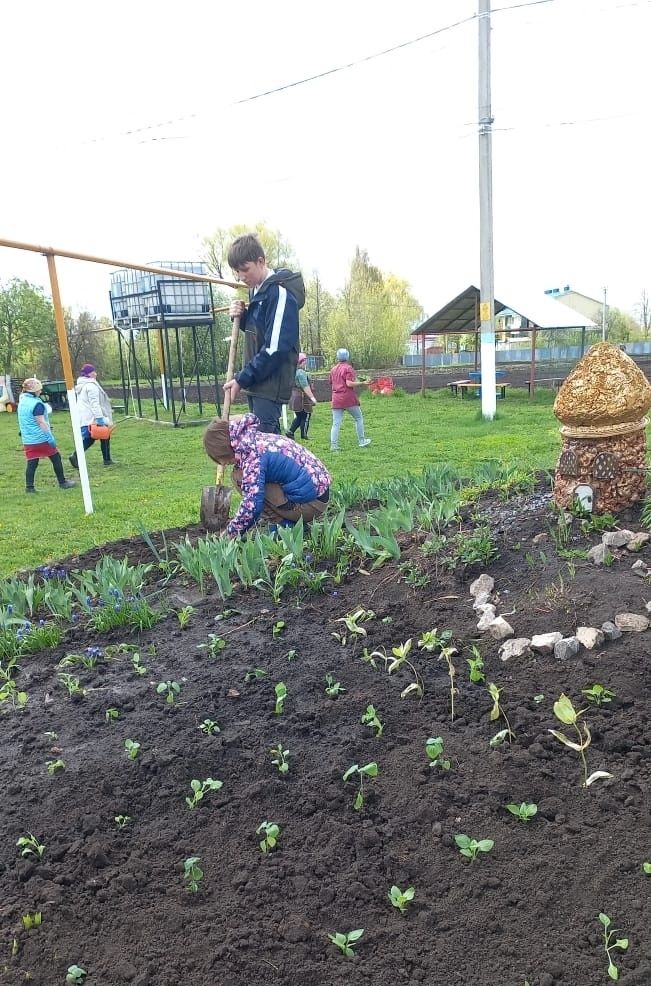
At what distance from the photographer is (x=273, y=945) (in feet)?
5.62

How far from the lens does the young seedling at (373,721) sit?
93.8 inches

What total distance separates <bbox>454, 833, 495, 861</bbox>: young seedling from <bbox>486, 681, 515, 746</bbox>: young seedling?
38 cm

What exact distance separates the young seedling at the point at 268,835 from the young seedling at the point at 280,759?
0.22 meters

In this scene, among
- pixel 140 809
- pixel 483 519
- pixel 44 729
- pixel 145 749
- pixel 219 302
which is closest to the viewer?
pixel 140 809

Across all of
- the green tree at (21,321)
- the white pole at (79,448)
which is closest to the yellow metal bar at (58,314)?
the white pole at (79,448)

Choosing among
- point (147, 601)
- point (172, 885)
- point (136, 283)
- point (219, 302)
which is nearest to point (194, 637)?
point (147, 601)

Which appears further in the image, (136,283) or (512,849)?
(136,283)

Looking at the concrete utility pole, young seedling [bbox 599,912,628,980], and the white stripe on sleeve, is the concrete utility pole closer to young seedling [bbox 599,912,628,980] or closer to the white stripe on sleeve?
the white stripe on sleeve

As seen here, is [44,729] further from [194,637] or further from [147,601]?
[147,601]

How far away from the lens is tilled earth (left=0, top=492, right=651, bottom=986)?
5.51ft

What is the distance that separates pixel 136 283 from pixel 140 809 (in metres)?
14.0

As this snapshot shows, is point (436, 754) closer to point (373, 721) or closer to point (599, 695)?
point (373, 721)

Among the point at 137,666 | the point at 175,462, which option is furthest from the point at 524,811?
the point at 175,462

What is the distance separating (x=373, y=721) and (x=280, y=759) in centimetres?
34
